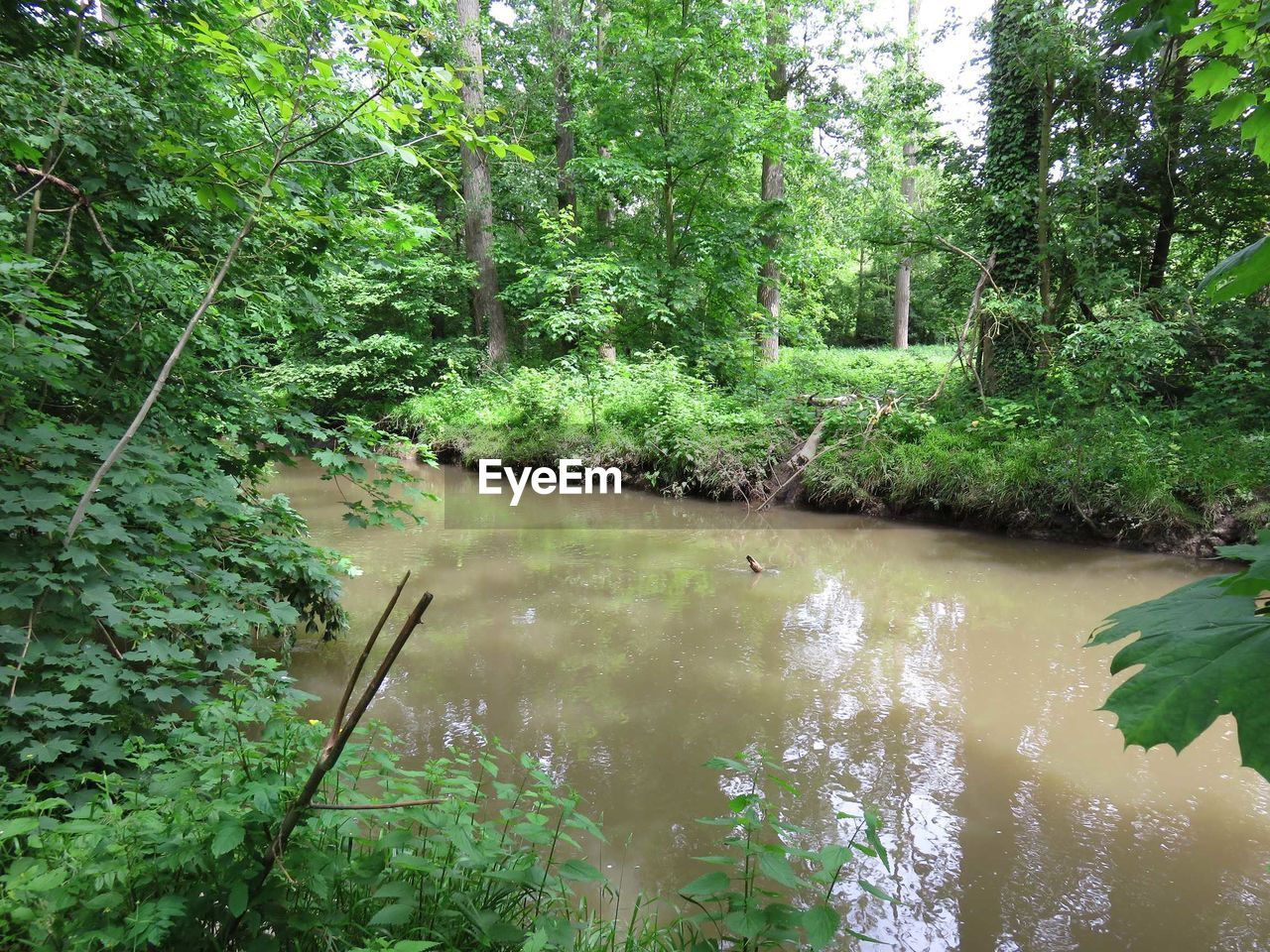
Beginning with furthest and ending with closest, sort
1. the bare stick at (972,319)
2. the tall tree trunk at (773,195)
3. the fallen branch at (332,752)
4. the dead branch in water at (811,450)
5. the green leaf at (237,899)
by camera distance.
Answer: the tall tree trunk at (773,195) → the bare stick at (972,319) → the dead branch in water at (811,450) → the green leaf at (237,899) → the fallen branch at (332,752)

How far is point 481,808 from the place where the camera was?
8.53 feet

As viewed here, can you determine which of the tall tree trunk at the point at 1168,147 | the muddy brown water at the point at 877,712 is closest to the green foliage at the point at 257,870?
the muddy brown water at the point at 877,712

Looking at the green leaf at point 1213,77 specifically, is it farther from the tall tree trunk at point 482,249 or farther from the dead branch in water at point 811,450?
the tall tree trunk at point 482,249

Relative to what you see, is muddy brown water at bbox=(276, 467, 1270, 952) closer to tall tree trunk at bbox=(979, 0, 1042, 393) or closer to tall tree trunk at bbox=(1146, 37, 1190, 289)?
tall tree trunk at bbox=(979, 0, 1042, 393)

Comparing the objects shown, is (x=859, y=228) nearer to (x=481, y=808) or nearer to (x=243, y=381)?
(x=243, y=381)

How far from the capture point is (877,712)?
143 inches


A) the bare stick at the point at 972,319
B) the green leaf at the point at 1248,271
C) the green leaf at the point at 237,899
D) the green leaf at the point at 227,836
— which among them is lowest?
the green leaf at the point at 237,899

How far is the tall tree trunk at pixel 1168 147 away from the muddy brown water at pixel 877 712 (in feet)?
14.8

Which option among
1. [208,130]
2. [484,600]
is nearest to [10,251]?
[208,130]

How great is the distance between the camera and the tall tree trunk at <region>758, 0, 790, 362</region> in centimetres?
1214

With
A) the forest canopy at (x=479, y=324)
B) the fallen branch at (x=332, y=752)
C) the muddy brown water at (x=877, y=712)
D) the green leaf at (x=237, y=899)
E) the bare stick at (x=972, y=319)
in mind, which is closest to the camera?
the fallen branch at (x=332, y=752)

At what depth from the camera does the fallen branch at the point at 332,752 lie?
94 cm

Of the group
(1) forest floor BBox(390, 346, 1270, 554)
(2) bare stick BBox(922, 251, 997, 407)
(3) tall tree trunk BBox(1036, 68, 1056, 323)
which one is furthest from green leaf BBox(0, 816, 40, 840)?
(3) tall tree trunk BBox(1036, 68, 1056, 323)

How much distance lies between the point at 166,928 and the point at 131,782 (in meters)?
0.69
